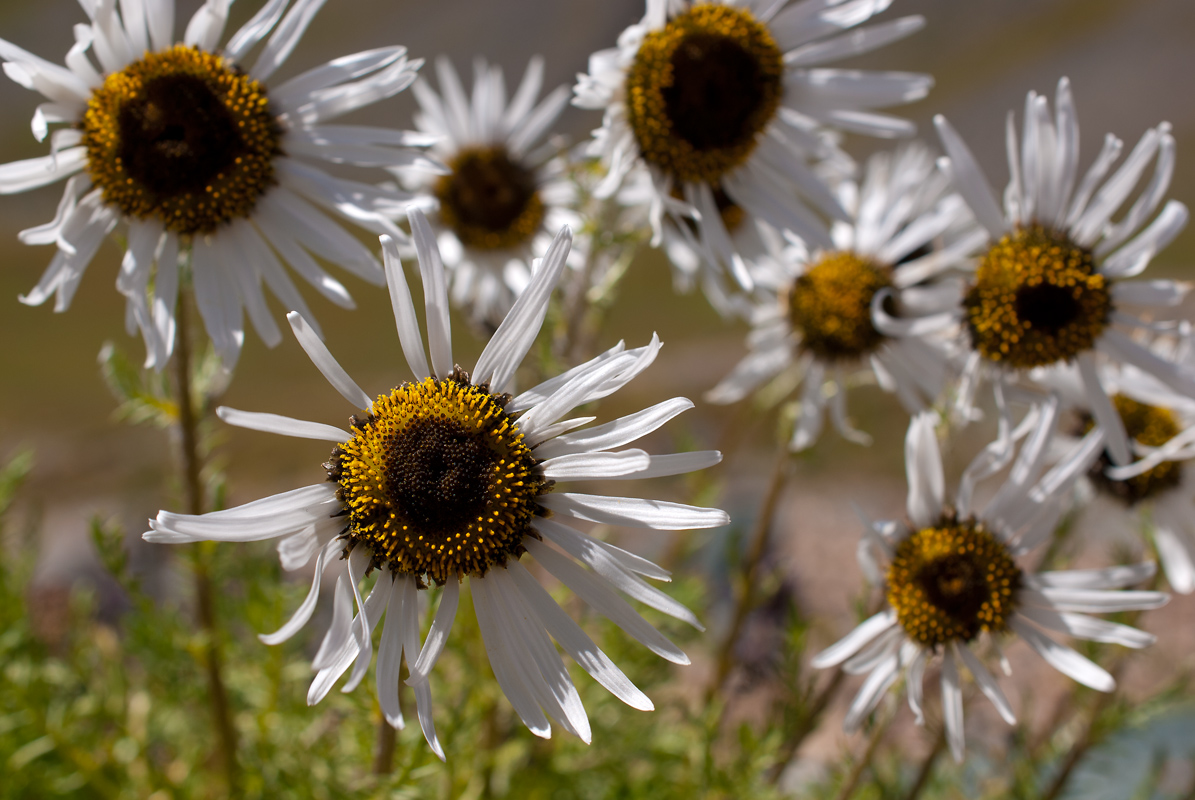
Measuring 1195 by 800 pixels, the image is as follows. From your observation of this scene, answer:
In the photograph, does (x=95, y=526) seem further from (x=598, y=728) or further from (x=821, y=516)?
(x=821, y=516)

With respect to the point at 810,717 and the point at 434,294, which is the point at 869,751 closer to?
the point at 810,717

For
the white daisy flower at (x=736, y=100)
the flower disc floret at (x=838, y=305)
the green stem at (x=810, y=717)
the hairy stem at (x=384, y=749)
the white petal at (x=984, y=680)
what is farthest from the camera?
the flower disc floret at (x=838, y=305)

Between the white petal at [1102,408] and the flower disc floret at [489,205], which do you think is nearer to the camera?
the white petal at [1102,408]

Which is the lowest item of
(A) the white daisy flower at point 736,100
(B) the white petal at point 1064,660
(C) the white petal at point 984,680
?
(B) the white petal at point 1064,660

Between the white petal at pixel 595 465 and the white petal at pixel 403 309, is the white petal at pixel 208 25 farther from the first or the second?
the white petal at pixel 595 465

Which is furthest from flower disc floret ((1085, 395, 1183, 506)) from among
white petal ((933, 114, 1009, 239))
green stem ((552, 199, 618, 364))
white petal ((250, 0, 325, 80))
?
white petal ((250, 0, 325, 80))

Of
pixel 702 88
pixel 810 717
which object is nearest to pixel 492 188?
pixel 702 88

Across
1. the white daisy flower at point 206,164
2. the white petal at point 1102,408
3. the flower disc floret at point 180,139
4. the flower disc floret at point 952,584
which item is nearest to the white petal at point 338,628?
the white daisy flower at point 206,164

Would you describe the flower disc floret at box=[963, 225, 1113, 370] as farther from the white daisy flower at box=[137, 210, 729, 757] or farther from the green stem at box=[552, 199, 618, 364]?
the white daisy flower at box=[137, 210, 729, 757]
